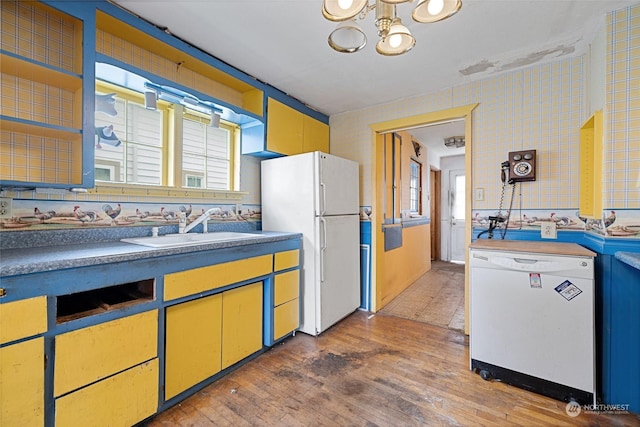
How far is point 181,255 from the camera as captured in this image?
162cm

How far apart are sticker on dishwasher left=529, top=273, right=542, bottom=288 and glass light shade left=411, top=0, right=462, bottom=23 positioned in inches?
62.2

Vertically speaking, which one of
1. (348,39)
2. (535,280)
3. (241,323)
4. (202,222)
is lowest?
(241,323)

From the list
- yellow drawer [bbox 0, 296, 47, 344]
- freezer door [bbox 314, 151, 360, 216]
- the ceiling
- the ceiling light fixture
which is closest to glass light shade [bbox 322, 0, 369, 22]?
the ceiling light fixture

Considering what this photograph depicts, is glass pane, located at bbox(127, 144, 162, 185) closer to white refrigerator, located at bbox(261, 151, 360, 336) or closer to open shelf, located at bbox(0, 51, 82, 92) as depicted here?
open shelf, located at bbox(0, 51, 82, 92)

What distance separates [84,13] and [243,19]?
86 cm

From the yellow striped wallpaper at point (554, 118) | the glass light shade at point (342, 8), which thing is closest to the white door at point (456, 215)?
the yellow striped wallpaper at point (554, 118)

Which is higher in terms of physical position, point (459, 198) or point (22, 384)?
point (459, 198)

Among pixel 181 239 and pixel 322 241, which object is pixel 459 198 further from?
pixel 181 239

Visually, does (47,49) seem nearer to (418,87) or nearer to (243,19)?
(243,19)

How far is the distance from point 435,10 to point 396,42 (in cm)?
23

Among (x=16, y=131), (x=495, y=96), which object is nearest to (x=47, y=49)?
(x=16, y=131)

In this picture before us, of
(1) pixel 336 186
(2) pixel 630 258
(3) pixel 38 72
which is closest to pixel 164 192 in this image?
(3) pixel 38 72

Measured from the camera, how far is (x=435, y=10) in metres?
1.28

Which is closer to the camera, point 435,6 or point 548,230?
point 435,6
